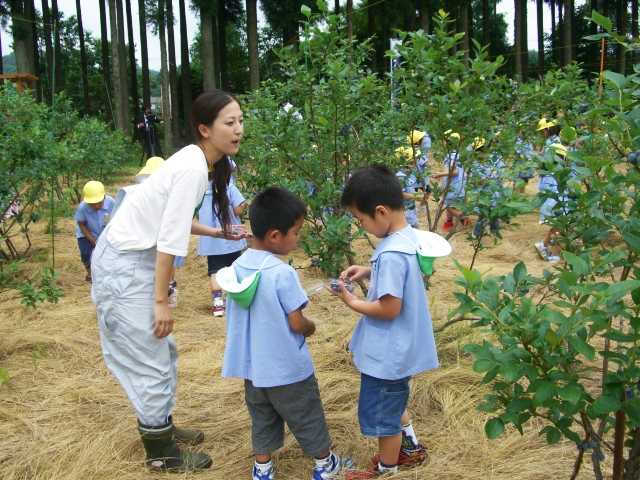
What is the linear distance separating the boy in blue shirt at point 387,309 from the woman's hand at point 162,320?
0.66 meters

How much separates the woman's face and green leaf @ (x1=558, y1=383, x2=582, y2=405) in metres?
1.47

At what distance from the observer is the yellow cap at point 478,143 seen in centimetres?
394

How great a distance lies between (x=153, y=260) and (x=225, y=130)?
1.84 feet

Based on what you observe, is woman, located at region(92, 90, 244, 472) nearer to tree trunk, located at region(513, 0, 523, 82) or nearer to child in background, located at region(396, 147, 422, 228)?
child in background, located at region(396, 147, 422, 228)

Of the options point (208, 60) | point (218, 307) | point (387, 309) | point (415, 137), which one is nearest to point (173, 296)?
point (218, 307)

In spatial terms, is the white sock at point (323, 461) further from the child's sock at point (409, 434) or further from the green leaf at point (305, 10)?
the green leaf at point (305, 10)

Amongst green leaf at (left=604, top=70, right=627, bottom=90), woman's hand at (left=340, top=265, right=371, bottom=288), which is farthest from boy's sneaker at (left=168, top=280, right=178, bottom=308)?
green leaf at (left=604, top=70, right=627, bottom=90)

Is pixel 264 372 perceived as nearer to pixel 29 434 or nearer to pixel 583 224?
pixel 583 224

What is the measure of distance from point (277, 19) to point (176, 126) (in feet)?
17.9

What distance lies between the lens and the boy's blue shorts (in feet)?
7.91

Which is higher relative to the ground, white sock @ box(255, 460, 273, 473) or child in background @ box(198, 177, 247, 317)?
child in background @ box(198, 177, 247, 317)

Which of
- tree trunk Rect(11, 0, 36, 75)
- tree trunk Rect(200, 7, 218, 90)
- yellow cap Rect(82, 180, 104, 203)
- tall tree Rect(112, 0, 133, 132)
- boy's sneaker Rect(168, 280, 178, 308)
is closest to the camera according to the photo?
boy's sneaker Rect(168, 280, 178, 308)

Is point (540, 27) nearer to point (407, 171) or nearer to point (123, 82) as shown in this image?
point (123, 82)

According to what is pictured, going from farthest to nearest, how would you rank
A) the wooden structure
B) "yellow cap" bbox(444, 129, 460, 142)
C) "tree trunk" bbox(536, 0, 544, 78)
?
"tree trunk" bbox(536, 0, 544, 78) → the wooden structure → "yellow cap" bbox(444, 129, 460, 142)
